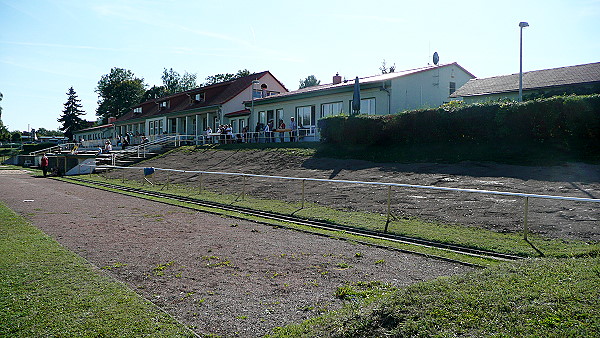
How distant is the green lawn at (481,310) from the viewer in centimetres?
400

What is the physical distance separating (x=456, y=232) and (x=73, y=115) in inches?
4087

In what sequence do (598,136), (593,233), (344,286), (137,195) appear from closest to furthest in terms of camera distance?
(344,286) → (593,233) → (598,136) → (137,195)

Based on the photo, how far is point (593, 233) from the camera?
8758mm

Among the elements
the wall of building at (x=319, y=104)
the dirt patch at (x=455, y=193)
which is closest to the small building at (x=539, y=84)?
the wall of building at (x=319, y=104)

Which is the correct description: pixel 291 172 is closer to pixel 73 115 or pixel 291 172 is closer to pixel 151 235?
pixel 151 235

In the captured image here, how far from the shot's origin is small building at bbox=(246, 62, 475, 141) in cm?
3041

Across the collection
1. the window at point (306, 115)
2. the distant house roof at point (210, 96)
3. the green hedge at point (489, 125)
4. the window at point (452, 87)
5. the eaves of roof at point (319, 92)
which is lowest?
the green hedge at point (489, 125)

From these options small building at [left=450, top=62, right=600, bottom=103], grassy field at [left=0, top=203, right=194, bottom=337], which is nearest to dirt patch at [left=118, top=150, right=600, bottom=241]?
grassy field at [left=0, top=203, right=194, bottom=337]

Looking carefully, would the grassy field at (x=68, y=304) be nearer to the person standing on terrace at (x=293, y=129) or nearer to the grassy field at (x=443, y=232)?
the grassy field at (x=443, y=232)

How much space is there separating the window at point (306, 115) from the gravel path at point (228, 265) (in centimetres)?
2299

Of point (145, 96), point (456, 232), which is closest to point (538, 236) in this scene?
point (456, 232)

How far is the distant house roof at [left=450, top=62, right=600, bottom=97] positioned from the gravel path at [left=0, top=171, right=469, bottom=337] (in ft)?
71.6

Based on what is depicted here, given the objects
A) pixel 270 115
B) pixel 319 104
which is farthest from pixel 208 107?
pixel 319 104

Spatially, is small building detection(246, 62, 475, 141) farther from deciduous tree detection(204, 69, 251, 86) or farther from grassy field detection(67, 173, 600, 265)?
deciduous tree detection(204, 69, 251, 86)
